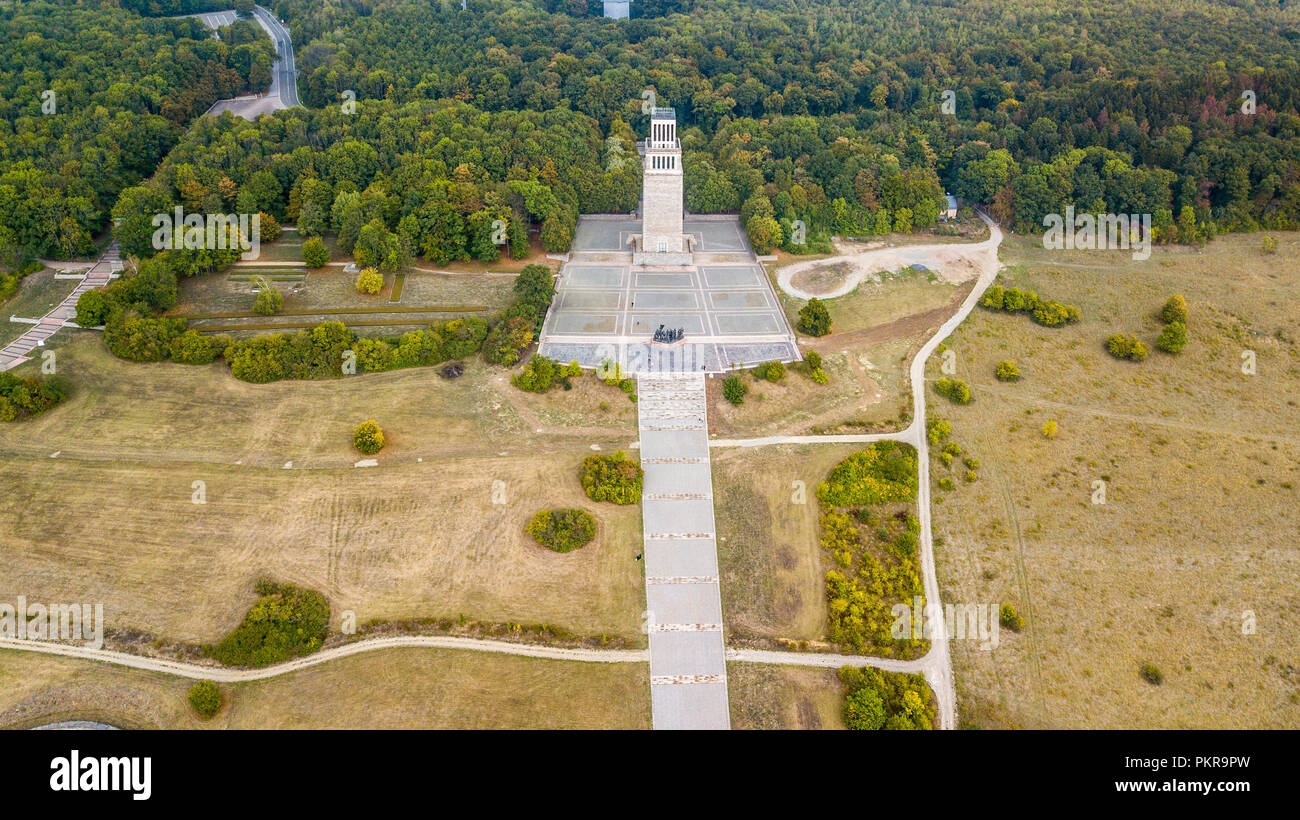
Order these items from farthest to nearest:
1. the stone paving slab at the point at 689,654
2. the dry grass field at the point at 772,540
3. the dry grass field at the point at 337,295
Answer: the dry grass field at the point at 337,295, the dry grass field at the point at 772,540, the stone paving slab at the point at 689,654

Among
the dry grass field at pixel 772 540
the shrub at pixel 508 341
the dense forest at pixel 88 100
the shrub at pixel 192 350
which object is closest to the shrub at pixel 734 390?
the dry grass field at pixel 772 540

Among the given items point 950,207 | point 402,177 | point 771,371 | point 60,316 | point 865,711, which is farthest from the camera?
point 950,207

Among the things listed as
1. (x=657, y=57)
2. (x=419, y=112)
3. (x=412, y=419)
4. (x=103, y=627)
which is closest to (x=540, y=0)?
(x=657, y=57)

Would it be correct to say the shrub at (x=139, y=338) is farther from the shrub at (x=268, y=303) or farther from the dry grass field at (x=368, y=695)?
the dry grass field at (x=368, y=695)

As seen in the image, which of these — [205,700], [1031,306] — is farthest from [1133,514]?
[205,700]

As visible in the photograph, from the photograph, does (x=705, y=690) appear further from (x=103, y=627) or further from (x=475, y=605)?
(x=103, y=627)

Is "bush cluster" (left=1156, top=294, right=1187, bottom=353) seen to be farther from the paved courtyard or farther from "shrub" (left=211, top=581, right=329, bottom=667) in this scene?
"shrub" (left=211, top=581, right=329, bottom=667)

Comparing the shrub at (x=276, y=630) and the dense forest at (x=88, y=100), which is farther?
the dense forest at (x=88, y=100)

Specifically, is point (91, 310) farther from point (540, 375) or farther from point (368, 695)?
point (368, 695)
